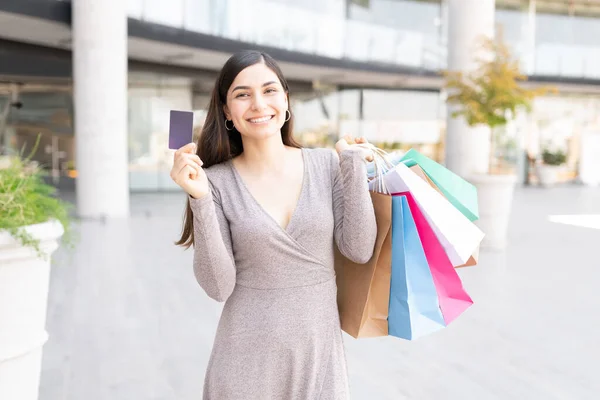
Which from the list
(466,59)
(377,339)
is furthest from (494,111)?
(377,339)

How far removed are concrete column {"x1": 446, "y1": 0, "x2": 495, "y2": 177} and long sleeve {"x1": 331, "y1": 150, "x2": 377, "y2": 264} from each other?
10.9m

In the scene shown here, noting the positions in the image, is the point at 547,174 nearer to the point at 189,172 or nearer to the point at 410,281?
the point at 410,281

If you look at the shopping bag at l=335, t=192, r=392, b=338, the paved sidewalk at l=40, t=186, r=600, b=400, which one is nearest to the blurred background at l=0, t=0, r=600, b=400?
the paved sidewalk at l=40, t=186, r=600, b=400

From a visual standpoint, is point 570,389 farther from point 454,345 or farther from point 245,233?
point 245,233

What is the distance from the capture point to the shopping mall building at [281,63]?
1270 centimetres

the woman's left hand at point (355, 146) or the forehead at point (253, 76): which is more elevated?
the forehead at point (253, 76)

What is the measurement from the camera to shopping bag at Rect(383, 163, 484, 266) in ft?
6.02

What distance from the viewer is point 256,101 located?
5.98 ft

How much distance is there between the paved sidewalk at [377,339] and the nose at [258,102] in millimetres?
2664

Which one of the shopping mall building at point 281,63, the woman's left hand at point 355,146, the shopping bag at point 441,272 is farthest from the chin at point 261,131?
the shopping mall building at point 281,63

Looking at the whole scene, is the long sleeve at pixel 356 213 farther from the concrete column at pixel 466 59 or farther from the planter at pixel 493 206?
the concrete column at pixel 466 59

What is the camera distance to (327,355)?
6.17 ft

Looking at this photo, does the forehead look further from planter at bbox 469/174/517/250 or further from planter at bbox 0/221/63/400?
planter at bbox 469/174/517/250

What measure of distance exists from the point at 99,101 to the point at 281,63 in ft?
25.5
